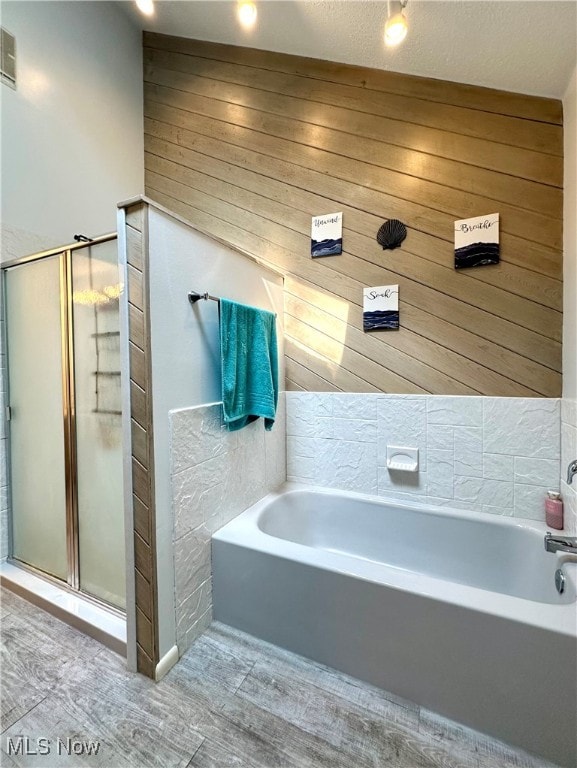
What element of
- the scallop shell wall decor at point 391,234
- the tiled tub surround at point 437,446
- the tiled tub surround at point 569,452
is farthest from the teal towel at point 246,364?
the tiled tub surround at point 569,452

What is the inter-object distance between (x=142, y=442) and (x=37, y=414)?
1.01 metres

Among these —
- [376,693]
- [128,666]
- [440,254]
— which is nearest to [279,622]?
[376,693]

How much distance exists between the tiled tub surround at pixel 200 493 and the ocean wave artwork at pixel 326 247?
111cm

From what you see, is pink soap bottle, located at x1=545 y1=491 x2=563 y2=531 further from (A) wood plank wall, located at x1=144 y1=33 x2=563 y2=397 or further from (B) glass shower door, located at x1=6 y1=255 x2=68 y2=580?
(B) glass shower door, located at x1=6 y1=255 x2=68 y2=580

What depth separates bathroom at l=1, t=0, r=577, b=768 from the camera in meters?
1.05

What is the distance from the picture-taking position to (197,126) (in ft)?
7.36

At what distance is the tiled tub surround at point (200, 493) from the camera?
126cm

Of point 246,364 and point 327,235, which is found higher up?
point 327,235

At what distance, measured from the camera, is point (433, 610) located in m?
1.08

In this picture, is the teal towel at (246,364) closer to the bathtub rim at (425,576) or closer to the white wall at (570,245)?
the bathtub rim at (425,576)

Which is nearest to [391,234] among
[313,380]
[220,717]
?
[313,380]

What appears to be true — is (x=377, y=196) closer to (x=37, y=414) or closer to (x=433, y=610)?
(x=433, y=610)

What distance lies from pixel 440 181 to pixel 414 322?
0.73 metres

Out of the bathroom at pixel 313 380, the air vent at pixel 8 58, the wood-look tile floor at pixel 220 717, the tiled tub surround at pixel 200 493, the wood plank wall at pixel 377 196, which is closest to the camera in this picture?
the wood-look tile floor at pixel 220 717
